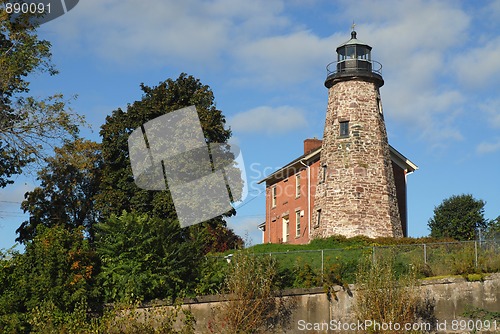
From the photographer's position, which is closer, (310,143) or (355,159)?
(355,159)

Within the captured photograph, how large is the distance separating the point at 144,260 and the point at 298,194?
22139 millimetres

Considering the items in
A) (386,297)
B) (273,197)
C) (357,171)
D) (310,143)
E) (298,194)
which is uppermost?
(310,143)

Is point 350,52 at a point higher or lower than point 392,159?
higher

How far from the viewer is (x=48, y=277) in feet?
73.4

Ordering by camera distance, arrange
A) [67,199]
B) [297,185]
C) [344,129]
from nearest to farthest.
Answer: [344,129] → [67,199] → [297,185]

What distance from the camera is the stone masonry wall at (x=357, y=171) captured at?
34656 mm

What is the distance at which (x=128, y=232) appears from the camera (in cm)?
2348

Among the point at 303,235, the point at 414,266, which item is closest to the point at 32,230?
the point at 303,235

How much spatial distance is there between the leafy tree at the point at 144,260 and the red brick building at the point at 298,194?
1437 cm

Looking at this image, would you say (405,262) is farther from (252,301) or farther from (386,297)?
(252,301)

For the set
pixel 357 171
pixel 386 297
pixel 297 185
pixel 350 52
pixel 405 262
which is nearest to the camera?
pixel 386 297

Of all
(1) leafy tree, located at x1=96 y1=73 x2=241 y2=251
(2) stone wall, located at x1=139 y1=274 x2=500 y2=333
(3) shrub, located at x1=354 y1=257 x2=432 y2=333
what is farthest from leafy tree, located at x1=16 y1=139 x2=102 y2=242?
(3) shrub, located at x1=354 y1=257 x2=432 y2=333

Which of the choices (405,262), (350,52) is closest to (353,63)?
(350,52)

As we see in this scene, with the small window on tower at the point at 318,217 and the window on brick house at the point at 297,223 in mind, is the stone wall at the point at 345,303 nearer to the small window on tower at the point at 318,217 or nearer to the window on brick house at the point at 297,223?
the small window on tower at the point at 318,217
